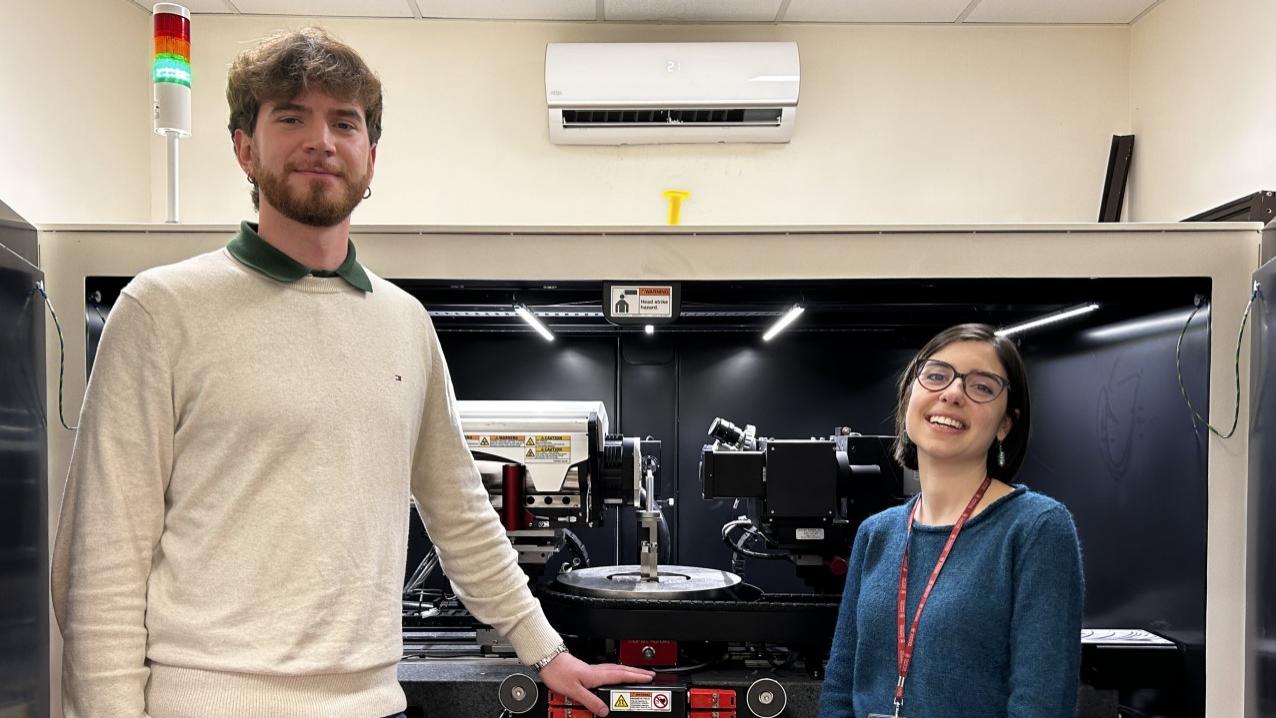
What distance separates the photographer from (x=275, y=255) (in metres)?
1.40

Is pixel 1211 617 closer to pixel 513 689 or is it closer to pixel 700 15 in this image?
pixel 513 689

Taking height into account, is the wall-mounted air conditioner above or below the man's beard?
above

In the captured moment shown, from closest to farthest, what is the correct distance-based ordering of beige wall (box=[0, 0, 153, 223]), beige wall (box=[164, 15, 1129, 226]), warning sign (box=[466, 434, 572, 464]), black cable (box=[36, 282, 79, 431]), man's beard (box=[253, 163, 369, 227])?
man's beard (box=[253, 163, 369, 227]), black cable (box=[36, 282, 79, 431]), warning sign (box=[466, 434, 572, 464]), beige wall (box=[0, 0, 153, 223]), beige wall (box=[164, 15, 1129, 226])

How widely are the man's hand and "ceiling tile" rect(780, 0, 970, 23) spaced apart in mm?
2694

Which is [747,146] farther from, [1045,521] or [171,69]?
[1045,521]

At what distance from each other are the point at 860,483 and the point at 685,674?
0.61 m

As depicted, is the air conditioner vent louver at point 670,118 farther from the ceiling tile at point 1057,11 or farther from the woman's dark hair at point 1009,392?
the woman's dark hair at point 1009,392

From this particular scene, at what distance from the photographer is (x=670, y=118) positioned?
3.61 metres

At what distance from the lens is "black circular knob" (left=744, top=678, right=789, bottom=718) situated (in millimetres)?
1952

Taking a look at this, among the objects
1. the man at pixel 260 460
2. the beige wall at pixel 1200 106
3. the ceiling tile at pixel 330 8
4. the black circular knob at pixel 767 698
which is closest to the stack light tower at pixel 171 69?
the man at pixel 260 460

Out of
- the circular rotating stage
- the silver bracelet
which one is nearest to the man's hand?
the silver bracelet

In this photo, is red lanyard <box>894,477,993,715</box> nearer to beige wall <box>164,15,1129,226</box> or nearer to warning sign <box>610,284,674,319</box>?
warning sign <box>610,284,674,319</box>

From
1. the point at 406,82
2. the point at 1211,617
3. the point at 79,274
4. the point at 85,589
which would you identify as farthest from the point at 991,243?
the point at 406,82

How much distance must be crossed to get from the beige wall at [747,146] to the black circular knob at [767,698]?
213 centimetres
